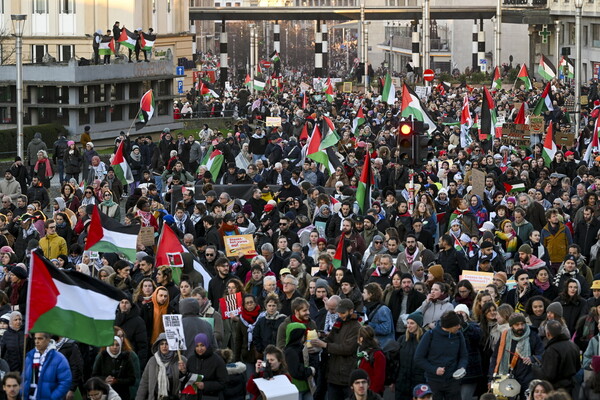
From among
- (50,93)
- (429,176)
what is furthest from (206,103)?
(429,176)

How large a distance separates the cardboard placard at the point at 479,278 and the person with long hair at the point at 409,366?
8.89ft

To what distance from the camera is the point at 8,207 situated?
76.2 feet

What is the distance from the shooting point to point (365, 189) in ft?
75.7

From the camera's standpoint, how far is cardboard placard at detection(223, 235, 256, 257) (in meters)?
18.9

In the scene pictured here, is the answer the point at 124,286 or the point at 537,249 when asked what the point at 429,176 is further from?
the point at 124,286

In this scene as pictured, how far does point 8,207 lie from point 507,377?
1168cm

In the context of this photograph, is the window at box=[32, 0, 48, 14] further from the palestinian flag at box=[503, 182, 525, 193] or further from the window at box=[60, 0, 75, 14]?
the palestinian flag at box=[503, 182, 525, 193]

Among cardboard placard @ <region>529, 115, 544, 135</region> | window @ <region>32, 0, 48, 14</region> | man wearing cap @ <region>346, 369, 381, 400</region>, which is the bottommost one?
man wearing cap @ <region>346, 369, 381, 400</region>

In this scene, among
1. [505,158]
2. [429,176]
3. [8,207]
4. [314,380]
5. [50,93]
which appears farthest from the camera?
[50,93]

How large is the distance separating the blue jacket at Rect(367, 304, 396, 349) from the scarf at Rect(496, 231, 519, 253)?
5859 millimetres

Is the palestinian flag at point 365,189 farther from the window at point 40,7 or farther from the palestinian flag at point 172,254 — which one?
the window at point 40,7

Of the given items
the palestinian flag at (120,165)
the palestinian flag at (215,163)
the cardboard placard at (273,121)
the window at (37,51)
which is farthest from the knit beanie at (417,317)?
the window at (37,51)

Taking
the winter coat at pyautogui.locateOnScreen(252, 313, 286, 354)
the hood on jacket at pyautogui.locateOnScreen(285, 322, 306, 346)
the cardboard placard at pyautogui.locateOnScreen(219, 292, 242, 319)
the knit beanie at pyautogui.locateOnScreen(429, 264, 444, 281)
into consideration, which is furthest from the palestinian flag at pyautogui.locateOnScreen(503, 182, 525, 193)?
the hood on jacket at pyautogui.locateOnScreen(285, 322, 306, 346)

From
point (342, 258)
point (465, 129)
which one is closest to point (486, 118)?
point (465, 129)
